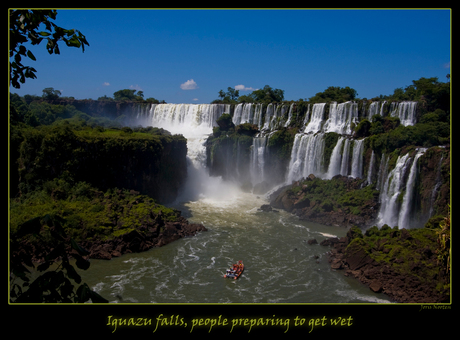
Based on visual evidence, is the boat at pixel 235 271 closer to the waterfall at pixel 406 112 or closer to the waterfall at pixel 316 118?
the waterfall at pixel 406 112

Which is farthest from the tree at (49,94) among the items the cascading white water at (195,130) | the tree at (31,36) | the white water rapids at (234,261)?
the tree at (31,36)

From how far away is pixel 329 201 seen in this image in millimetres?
30297

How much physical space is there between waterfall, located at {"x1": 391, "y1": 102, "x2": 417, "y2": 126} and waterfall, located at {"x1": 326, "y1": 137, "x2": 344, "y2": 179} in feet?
21.7

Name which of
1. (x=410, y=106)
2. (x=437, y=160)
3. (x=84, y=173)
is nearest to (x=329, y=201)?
(x=437, y=160)

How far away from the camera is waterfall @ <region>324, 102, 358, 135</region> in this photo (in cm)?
3848

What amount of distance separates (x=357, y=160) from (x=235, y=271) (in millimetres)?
19592

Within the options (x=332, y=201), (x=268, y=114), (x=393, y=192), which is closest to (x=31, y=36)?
(x=393, y=192)

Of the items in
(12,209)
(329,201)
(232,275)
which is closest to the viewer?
(232,275)

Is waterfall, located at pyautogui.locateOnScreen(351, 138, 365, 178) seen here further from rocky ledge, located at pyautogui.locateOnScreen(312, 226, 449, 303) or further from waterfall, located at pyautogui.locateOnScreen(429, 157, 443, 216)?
rocky ledge, located at pyautogui.locateOnScreen(312, 226, 449, 303)

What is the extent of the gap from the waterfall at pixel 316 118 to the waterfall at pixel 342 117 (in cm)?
105

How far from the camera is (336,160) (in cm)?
3459

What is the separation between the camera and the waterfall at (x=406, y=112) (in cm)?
3488
